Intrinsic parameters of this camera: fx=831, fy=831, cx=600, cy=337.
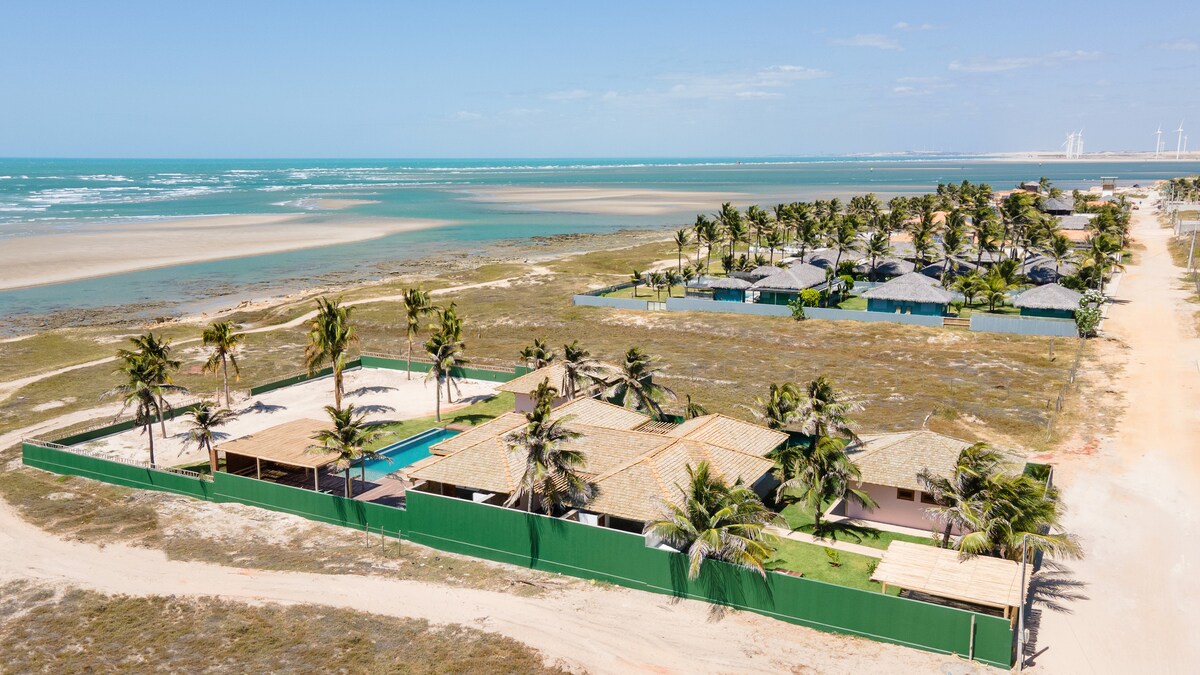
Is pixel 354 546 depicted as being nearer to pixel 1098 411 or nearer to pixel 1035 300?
pixel 1098 411

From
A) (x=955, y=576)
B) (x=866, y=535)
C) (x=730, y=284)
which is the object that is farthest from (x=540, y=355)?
(x=730, y=284)

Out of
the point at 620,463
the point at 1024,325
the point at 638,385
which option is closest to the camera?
the point at 620,463

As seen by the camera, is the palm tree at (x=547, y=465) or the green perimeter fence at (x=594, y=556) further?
the palm tree at (x=547, y=465)

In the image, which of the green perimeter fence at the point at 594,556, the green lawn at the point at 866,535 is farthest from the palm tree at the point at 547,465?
the green lawn at the point at 866,535

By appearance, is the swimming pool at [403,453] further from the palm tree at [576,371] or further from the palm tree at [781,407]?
the palm tree at [781,407]

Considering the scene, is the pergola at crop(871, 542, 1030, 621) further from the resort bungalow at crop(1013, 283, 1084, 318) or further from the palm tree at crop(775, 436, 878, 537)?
the resort bungalow at crop(1013, 283, 1084, 318)

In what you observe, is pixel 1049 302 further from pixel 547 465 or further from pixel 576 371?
pixel 547 465
